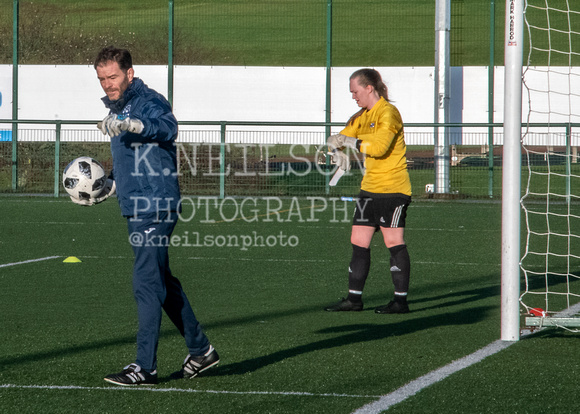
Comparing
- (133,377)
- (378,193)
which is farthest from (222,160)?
(133,377)

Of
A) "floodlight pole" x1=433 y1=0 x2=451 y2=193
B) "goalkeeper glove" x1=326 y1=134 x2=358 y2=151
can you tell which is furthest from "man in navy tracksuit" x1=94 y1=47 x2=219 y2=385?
"floodlight pole" x1=433 y1=0 x2=451 y2=193

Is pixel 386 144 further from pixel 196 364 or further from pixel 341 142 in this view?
pixel 196 364

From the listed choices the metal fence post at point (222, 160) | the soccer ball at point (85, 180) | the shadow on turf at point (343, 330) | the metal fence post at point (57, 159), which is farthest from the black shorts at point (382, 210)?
the metal fence post at point (57, 159)

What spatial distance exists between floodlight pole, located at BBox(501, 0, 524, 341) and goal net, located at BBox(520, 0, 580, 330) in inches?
8.1

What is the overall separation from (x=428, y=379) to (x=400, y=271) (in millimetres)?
2227

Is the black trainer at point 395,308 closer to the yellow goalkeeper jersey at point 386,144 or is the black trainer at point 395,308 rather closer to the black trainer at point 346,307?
the black trainer at point 346,307

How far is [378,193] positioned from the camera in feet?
23.2

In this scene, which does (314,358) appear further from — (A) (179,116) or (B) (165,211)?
(A) (179,116)

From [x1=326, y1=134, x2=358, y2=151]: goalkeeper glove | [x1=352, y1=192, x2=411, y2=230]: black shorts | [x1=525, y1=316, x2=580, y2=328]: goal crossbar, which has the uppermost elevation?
[x1=326, y1=134, x2=358, y2=151]: goalkeeper glove

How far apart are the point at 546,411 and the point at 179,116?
724 inches

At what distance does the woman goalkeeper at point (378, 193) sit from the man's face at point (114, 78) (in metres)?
2.48

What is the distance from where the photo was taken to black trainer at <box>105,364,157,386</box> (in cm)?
458

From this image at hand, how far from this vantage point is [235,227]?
13.6 m

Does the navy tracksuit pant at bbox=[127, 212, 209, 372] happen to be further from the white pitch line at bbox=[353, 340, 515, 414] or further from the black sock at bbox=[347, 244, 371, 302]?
the black sock at bbox=[347, 244, 371, 302]
